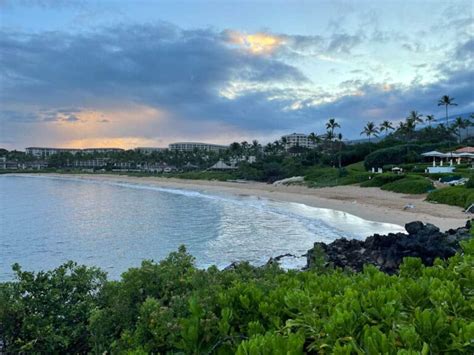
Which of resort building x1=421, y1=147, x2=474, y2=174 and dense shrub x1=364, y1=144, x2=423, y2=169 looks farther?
dense shrub x1=364, y1=144, x2=423, y2=169

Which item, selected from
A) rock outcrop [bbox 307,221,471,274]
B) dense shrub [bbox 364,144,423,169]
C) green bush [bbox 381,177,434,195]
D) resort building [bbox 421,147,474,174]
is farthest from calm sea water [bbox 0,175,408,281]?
dense shrub [bbox 364,144,423,169]

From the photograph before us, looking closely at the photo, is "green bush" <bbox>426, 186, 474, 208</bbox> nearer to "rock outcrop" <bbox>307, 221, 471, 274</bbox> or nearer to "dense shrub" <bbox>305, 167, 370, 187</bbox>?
"rock outcrop" <bbox>307, 221, 471, 274</bbox>

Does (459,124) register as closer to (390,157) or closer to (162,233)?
(390,157)

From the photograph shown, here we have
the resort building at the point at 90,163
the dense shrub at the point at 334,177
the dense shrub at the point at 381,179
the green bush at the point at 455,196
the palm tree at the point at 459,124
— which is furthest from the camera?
the resort building at the point at 90,163

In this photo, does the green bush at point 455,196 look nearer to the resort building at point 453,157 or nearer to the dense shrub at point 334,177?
the dense shrub at point 334,177

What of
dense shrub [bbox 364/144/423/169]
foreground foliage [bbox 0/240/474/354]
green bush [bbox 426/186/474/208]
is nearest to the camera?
foreground foliage [bbox 0/240/474/354]

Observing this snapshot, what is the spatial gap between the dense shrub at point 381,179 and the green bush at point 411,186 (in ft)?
5.74

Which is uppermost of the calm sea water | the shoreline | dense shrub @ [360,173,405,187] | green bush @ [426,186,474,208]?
dense shrub @ [360,173,405,187]

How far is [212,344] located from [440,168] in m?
48.4

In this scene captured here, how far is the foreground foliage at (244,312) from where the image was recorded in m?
2.04

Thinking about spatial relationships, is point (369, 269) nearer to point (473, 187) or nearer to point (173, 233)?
point (173, 233)

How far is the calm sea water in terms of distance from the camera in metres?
16.7

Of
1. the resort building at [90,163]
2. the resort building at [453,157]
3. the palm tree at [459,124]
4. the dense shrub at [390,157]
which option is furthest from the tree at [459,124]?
the resort building at [90,163]

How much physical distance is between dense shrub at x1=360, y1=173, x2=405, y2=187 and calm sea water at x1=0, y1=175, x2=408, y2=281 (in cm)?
1287
